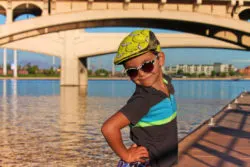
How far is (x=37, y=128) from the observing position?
17328mm

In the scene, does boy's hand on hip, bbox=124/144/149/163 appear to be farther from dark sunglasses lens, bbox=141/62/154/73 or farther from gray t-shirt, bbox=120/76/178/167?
dark sunglasses lens, bbox=141/62/154/73

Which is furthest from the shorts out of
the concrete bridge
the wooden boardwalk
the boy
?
the concrete bridge

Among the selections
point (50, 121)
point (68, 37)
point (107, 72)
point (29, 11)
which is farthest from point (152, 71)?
point (107, 72)

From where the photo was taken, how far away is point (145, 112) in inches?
91.7

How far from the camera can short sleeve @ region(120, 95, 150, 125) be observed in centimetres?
227

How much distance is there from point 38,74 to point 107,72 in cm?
2860

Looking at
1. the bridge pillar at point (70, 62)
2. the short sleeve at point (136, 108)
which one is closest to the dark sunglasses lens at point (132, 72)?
the short sleeve at point (136, 108)

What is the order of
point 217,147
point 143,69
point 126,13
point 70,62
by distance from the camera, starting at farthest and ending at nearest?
1. point 70,62
2. point 126,13
3. point 217,147
4. point 143,69

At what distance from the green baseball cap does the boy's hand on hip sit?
44 centimetres

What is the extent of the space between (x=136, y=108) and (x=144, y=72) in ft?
0.68

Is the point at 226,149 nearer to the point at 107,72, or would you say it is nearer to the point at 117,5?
the point at 117,5

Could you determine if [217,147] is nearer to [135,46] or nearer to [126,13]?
[135,46]

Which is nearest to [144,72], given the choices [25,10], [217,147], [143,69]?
[143,69]

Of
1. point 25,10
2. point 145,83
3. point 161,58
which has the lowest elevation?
point 145,83
